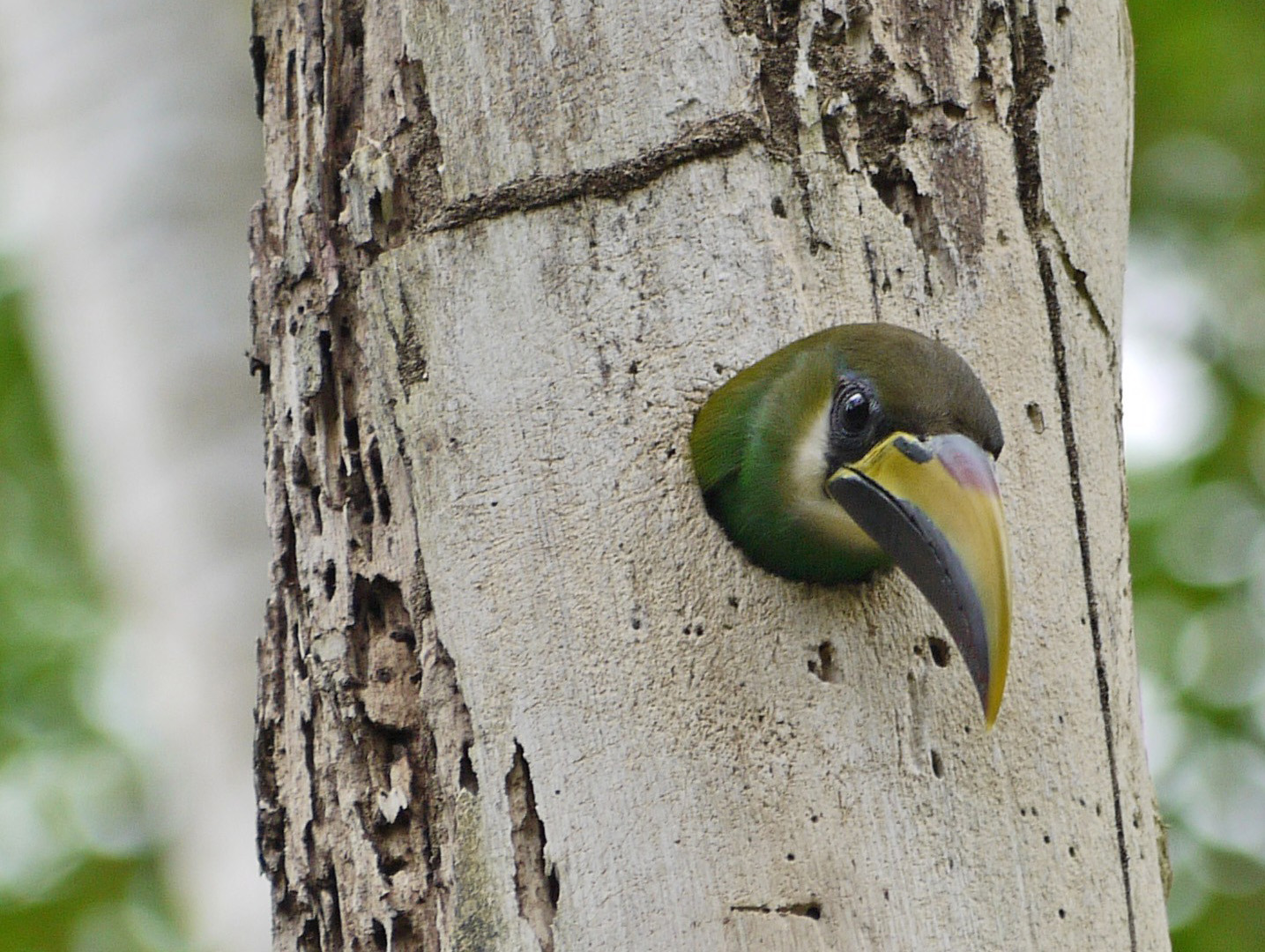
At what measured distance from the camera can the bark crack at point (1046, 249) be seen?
221 cm

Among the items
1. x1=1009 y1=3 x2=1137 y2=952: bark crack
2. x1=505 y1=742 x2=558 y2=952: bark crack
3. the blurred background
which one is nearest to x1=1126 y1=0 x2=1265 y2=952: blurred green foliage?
the blurred background

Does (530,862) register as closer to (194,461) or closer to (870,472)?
(870,472)

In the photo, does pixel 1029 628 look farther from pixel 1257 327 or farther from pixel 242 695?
pixel 1257 327

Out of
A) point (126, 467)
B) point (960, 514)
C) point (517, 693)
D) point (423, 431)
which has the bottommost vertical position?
point (517, 693)

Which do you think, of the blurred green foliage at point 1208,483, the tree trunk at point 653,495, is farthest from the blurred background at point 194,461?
the tree trunk at point 653,495

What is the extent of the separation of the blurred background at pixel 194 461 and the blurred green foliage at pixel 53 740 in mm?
17

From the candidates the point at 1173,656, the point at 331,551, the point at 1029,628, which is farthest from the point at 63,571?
the point at 1029,628

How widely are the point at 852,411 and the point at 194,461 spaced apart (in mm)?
3127

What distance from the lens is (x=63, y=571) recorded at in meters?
8.45

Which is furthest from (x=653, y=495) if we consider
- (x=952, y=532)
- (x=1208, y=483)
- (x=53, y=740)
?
(x=53, y=740)

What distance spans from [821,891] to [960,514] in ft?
1.67

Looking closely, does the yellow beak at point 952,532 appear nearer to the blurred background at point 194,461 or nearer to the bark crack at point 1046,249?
the bark crack at point 1046,249

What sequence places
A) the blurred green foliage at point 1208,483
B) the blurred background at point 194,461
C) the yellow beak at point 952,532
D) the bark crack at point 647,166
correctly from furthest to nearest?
the blurred green foliage at point 1208,483
the blurred background at point 194,461
the bark crack at point 647,166
the yellow beak at point 952,532

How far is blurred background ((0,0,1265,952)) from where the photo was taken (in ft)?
15.5
